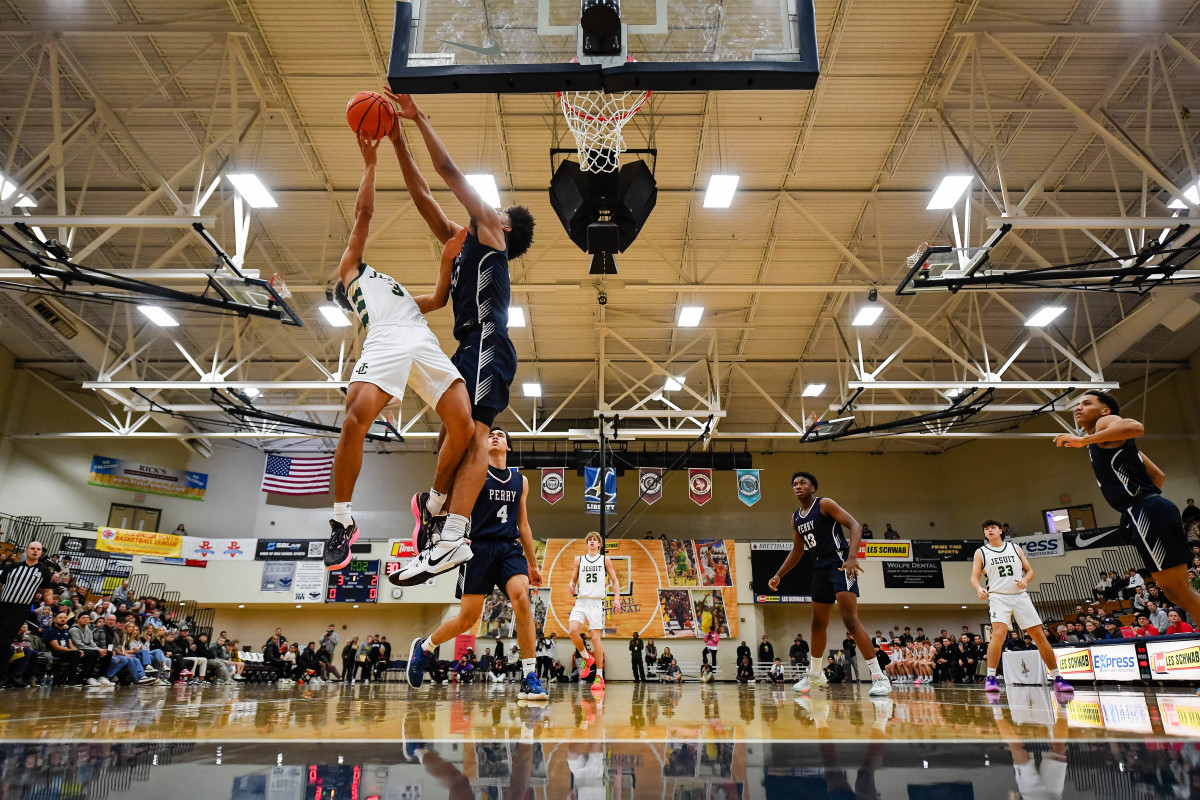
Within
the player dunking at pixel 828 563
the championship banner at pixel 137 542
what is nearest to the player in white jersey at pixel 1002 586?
the player dunking at pixel 828 563

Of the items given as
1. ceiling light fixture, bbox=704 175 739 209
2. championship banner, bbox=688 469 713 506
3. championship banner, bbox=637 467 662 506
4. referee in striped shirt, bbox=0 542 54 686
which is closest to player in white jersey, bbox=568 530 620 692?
ceiling light fixture, bbox=704 175 739 209

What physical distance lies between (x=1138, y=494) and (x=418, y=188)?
510 centimetres

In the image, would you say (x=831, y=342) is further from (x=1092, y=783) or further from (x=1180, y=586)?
(x=1092, y=783)

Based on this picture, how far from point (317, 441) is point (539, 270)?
14449 mm

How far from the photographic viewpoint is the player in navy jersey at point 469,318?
3785 mm

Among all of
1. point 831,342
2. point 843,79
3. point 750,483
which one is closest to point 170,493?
point 750,483

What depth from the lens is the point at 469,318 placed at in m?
4.06

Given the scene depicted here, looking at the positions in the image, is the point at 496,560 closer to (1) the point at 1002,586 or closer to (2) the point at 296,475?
(1) the point at 1002,586

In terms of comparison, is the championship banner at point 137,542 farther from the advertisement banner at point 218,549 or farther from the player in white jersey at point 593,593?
the player in white jersey at point 593,593

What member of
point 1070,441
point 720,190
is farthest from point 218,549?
point 1070,441

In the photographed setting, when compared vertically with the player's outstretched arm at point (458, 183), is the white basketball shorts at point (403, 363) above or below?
below

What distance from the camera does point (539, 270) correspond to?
15.9 meters

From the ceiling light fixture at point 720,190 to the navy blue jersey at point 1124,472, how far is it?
7.67 m

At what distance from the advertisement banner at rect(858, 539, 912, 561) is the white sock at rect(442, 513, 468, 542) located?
21.7 m
